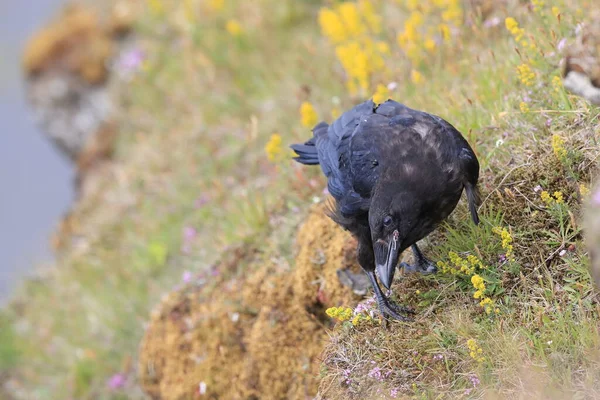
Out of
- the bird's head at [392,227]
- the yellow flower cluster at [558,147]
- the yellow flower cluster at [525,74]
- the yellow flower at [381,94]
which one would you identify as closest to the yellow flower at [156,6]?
the yellow flower at [381,94]

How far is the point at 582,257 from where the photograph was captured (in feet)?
10.1

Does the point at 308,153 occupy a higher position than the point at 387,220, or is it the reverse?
the point at 387,220

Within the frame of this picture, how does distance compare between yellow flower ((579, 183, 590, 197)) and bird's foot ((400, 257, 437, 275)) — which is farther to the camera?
bird's foot ((400, 257, 437, 275))

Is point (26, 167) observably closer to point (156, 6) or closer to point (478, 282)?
point (156, 6)

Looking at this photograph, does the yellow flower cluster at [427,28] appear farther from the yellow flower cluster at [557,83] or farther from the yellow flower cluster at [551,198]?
the yellow flower cluster at [551,198]

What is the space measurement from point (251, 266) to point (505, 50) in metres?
2.08

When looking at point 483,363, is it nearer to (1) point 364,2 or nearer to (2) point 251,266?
(2) point 251,266

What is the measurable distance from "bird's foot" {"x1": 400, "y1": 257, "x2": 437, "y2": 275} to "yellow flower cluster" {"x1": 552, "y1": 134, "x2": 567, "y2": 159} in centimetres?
76

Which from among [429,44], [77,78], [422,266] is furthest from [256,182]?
[77,78]

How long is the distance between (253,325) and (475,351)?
182cm

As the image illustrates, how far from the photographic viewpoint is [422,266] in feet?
11.7

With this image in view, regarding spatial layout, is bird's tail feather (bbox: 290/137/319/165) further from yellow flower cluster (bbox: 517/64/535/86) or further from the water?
the water

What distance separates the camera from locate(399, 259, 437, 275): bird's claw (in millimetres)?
3508

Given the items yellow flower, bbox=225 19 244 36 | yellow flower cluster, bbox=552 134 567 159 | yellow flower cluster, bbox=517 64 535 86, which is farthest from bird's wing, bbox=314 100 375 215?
yellow flower, bbox=225 19 244 36
